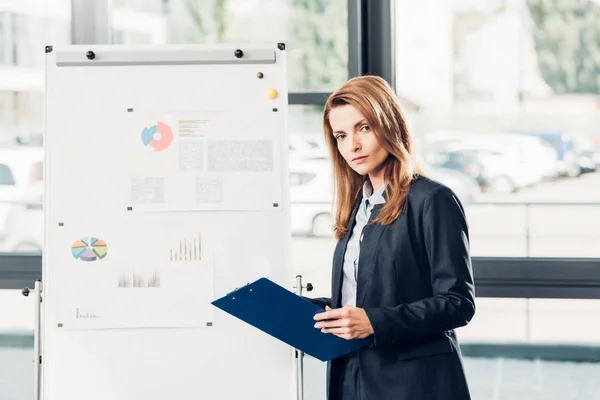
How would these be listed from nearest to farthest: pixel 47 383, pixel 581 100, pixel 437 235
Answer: pixel 437 235
pixel 47 383
pixel 581 100

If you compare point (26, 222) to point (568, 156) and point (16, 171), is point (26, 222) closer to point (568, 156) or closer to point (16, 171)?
point (16, 171)

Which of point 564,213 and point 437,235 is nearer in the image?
point 437,235

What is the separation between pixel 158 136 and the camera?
2.28m

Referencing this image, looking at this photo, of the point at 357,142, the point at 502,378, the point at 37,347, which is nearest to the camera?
the point at 357,142

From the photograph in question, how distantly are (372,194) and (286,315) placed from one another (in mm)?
365

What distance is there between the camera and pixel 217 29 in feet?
9.40

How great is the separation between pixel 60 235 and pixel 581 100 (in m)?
1.95

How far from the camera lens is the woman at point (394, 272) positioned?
5.08ft

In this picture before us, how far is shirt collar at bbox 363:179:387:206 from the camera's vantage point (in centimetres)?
171

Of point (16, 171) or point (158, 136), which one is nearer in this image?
point (158, 136)

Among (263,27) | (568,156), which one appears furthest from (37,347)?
(568,156)

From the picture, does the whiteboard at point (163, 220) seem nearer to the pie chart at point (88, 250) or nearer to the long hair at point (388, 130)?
the pie chart at point (88, 250)

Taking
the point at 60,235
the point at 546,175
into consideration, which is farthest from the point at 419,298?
the point at 546,175

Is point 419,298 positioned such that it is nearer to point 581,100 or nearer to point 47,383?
point 47,383
